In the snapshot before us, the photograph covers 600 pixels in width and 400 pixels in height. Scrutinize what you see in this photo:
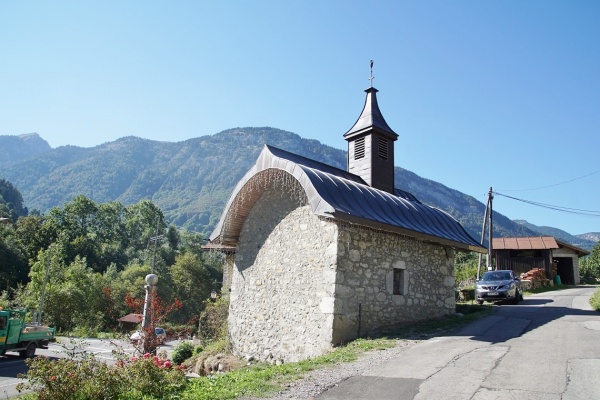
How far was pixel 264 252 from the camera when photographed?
13070mm

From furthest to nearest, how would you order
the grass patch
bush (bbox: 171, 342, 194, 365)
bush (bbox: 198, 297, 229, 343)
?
1. bush (bbox: 198, 297, 229, 343)
2. bush (bbox: 171, 342, 194, 365)
3. the grass patch

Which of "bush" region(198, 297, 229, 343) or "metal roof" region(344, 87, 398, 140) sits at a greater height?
"metal roof" region(344, 87, 398, 140)

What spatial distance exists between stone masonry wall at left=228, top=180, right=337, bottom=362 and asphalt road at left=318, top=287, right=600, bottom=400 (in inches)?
106

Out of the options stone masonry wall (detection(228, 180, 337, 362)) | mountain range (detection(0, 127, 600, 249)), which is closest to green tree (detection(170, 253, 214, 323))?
stone masonry wall (detection(228, 180, 337, 362))

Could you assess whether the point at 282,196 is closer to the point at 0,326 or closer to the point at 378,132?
the point at 378,132

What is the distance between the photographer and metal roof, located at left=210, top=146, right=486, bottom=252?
10.3 meters

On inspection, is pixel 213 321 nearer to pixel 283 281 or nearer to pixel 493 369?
pixel 283 281

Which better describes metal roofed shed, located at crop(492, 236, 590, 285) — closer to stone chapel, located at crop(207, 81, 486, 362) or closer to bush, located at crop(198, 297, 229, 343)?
stone chapel, located at crop(207, 81, 486, 362)

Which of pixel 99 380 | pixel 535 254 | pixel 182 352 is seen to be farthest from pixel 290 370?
pixel 535 254

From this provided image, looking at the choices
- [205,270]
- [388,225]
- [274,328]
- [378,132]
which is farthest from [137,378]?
[205,270]

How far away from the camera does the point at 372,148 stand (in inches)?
603

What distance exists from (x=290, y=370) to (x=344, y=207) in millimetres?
4047

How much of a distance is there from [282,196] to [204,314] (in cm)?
847

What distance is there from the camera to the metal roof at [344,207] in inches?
407
